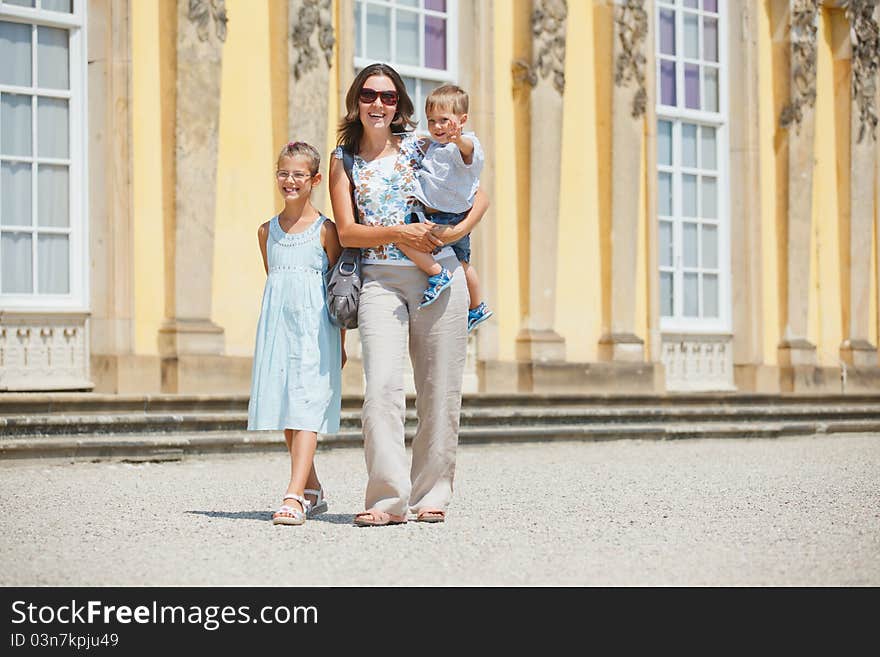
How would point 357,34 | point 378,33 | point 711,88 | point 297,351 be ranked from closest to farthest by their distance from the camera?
point 297,351 < point 357,34 < point 378,33 < point 711,88

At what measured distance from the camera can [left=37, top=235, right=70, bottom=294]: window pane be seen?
1111 centimetres

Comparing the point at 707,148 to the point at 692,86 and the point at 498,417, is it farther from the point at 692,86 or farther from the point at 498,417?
the point at 498,417

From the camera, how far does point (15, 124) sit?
11.0 meters

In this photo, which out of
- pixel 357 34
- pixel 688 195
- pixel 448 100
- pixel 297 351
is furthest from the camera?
pixel 688 195

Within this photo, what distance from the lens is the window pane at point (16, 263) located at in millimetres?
10914

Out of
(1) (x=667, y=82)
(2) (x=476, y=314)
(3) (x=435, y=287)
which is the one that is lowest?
(2) (x=476, y=314)

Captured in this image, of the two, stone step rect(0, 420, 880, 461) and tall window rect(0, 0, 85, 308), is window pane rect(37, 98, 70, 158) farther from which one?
stone step rect(0, 420, 880, 461)

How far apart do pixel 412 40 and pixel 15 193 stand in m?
3.84

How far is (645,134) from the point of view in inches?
574

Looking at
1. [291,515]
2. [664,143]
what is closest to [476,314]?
[291,515]

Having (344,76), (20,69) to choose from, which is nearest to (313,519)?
(20,69)

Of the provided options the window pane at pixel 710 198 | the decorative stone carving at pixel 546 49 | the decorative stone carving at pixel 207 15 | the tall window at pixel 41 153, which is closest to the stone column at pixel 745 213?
the window pane at pixel 710 198

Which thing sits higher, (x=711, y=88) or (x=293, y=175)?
(x=711, y=88)

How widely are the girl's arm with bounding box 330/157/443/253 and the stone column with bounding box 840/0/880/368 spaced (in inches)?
442
